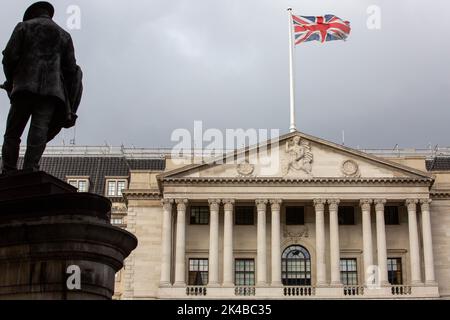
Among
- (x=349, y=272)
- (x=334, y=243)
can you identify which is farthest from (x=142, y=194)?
(x=349, y=272)

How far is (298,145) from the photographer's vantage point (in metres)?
65.6

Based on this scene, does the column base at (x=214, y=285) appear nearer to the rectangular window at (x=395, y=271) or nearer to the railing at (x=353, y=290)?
the railing at (x=353, y=290)

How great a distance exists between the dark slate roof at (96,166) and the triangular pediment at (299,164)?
12.4 metres

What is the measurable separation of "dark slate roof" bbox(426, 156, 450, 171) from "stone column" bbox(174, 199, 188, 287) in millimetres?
23546

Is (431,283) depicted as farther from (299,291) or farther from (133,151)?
(133,151)

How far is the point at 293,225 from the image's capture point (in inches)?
2606

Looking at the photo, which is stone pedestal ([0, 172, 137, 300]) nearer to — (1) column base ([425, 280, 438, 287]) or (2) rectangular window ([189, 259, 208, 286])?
(2) rectangular window ([189, 259, 208, 286])

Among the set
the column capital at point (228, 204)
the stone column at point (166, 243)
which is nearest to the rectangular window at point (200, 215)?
the stone column at point (166, 243)

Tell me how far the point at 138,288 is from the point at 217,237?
691 centimetres

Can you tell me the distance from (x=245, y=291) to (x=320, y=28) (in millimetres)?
18900

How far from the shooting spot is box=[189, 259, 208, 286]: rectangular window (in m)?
63.9

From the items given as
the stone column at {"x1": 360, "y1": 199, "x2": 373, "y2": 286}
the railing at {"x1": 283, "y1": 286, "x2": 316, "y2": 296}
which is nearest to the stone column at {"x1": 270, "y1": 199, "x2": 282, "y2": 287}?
the railing at {"x1": 283, "y1": 286, "x2": 316, "y2": 296}
